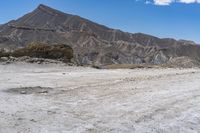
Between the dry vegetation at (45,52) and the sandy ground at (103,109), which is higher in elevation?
the dry vegetation at (45,52)

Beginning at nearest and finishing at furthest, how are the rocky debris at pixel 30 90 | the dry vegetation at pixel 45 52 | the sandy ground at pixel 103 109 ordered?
the sandy ground at pixel 103 109 → the rocky debris at pixel 30 90 → the dry vegetation at pixel 45 52

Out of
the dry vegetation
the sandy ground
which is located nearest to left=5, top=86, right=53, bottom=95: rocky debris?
the sandy ground

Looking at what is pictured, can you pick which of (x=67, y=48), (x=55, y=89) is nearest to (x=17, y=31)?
(x=67, y=48)

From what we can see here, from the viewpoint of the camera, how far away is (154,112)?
35.3ft

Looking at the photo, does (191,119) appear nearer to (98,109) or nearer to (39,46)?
(98,109)

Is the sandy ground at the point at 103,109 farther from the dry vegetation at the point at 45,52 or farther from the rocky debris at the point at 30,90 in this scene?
the dry vegetation at the point at 45,52

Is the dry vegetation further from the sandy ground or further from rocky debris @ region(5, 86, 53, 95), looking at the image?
rocky debris @ region(5, 86, 53, 95)

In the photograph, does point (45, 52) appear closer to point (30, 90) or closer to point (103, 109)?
point (30, 90)

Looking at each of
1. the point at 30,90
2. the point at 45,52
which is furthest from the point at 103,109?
the point at 45,52

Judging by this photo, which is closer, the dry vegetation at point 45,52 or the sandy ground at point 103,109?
the sandy ground at point 103,109

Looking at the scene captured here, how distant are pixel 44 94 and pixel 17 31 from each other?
168027 mm

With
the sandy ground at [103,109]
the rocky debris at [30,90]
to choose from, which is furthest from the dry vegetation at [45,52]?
the rocky debris at [30,90]

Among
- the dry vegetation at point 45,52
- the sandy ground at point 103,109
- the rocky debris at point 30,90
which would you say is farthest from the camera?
the dry vegetation at point 45,52

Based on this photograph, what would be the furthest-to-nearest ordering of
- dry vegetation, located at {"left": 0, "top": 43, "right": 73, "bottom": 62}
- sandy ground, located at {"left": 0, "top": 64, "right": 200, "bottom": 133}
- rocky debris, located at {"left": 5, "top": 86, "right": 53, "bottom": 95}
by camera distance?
1. dry vegetation, located at {"left": 0, "top": 43, "right": 73, "bottom": 62}
2. rocky debris, located at {"left": 5, "top": 86, "right": 53, "bottom": 95}
3. sandy ground, located at {"left": 0, "top": 64, "right": 200, "bottom": 133}
